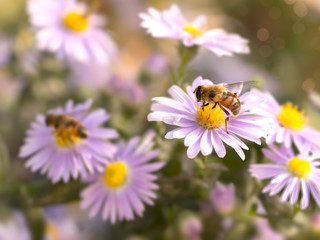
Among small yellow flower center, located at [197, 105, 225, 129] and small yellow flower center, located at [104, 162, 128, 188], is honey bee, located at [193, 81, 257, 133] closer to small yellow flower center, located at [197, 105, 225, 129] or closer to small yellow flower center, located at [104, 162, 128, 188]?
small yellow flower center, located at [197, 105, 225, 129]

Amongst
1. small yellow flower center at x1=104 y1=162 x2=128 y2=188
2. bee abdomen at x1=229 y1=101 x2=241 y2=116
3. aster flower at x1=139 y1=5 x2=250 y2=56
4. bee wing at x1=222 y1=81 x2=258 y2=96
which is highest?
aster flower at x1=139 y1=5 x2=250 y2=56

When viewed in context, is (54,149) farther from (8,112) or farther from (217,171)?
(8,112)

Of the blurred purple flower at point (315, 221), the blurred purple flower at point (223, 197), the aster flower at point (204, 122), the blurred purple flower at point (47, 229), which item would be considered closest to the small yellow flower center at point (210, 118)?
the aster flower at point (204, 122)

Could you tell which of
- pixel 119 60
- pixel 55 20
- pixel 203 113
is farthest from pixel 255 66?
pixel 203 113

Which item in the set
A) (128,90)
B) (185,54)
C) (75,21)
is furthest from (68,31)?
(185,54)

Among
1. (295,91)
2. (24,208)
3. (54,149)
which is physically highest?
(295,91)

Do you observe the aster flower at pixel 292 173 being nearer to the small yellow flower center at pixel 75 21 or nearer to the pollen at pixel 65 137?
the pollen at pixel 65 137

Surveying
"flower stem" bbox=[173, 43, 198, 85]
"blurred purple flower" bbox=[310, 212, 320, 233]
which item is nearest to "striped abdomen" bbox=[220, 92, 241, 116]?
"flower stem" bbox=[173, 43, 198, 85]
